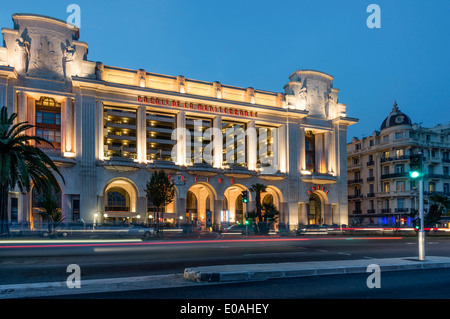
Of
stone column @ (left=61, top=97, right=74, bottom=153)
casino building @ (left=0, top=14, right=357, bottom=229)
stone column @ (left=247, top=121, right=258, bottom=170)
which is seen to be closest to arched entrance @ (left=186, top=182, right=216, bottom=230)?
casino building @ (left=0, top=14, right=357, bottom=229)

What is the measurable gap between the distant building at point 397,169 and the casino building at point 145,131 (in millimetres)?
12710

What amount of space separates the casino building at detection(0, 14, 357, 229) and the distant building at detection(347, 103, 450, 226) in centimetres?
1271

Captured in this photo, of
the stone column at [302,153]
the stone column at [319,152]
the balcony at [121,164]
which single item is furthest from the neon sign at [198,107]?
the stone column at [319,152]

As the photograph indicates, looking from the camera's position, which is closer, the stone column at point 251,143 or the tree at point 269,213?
the tree at point 269,213

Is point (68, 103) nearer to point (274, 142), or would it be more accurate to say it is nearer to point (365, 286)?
Result: point (274, 142)

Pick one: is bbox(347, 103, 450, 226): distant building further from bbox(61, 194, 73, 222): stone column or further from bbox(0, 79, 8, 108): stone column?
bbox(0, 79, 8, 108): stone column

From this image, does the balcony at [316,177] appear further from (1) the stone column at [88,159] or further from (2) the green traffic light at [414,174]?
(2) the green traffic light at [414,174]

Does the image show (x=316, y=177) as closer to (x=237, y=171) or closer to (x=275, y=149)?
(x=275, y=149)

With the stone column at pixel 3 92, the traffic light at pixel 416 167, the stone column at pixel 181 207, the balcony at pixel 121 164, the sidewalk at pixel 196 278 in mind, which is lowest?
the stone column at pixel 181 207

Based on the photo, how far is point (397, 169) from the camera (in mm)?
65438

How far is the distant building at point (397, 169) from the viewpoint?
64.0 metres

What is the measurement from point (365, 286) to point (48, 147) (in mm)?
41575

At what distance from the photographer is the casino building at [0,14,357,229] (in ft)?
136
